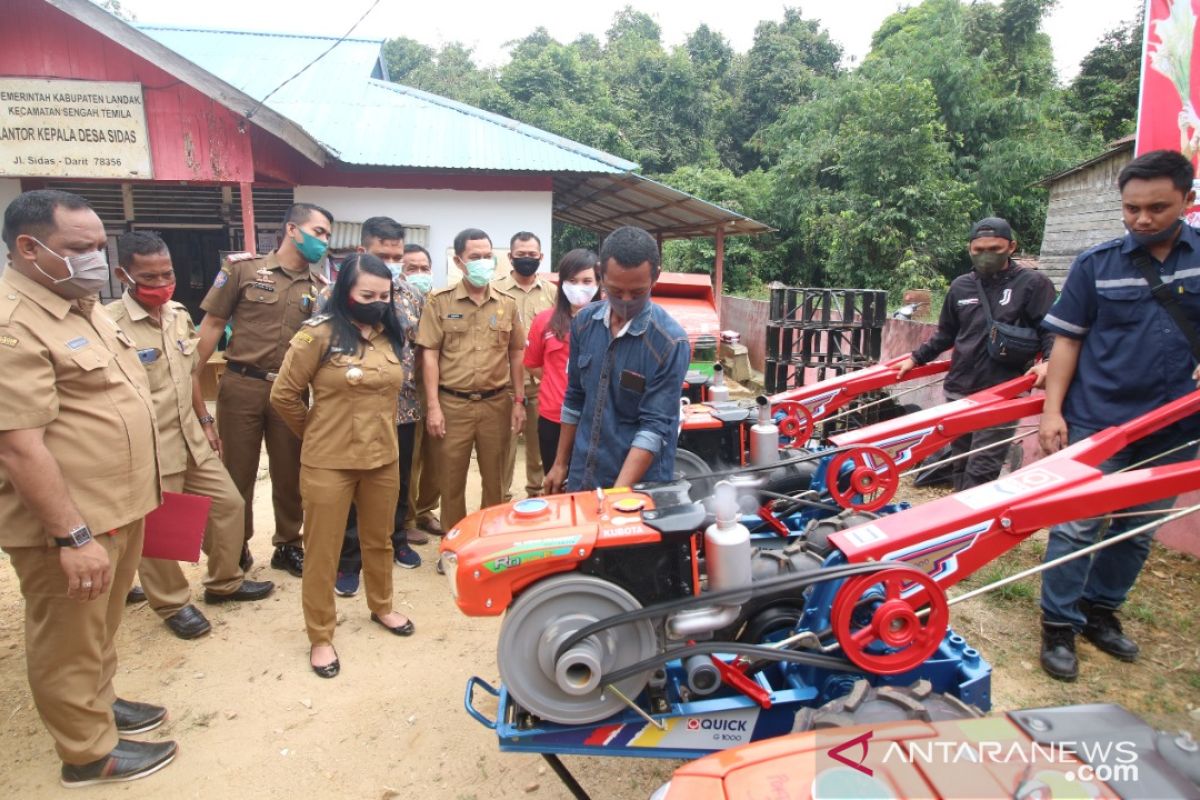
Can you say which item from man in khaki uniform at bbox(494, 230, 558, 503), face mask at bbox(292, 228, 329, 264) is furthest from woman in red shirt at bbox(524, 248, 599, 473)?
face mask at bbox(292, 228, 329, 264)

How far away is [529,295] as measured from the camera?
16.2 ft

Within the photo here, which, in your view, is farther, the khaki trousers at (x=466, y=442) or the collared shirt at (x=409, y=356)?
the collared shirt at (x=409, y=356)

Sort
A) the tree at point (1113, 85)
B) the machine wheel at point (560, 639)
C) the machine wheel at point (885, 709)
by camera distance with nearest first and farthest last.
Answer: the machine wheel at point (885, 709), the machine wheel at point (560, 639), the tree at point (1113, 85)

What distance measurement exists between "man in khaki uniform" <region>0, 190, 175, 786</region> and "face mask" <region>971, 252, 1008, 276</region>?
13.9ft

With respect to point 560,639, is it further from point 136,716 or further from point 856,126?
point 856,126

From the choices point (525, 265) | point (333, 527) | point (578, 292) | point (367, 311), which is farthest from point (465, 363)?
point (333, 527)

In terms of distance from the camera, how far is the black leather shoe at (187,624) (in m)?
3.34

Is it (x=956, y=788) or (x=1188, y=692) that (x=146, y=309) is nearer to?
(x=956, y=788)

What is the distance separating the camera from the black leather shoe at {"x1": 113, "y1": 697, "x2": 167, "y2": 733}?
266 centimetres

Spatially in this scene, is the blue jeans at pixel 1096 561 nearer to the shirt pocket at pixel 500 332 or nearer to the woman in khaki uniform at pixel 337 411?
the shirt pocket at pixel 500 332

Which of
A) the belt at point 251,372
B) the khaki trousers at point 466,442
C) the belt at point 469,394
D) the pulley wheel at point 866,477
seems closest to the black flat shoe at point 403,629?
the khaki trousers at point 466,442

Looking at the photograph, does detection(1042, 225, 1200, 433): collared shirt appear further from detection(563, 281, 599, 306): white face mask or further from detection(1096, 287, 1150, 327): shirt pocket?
detection(563, 281, 599, 306): white face mask

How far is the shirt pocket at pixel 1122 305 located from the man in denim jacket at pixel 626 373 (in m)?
1.78

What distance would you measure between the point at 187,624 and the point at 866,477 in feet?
10.8
